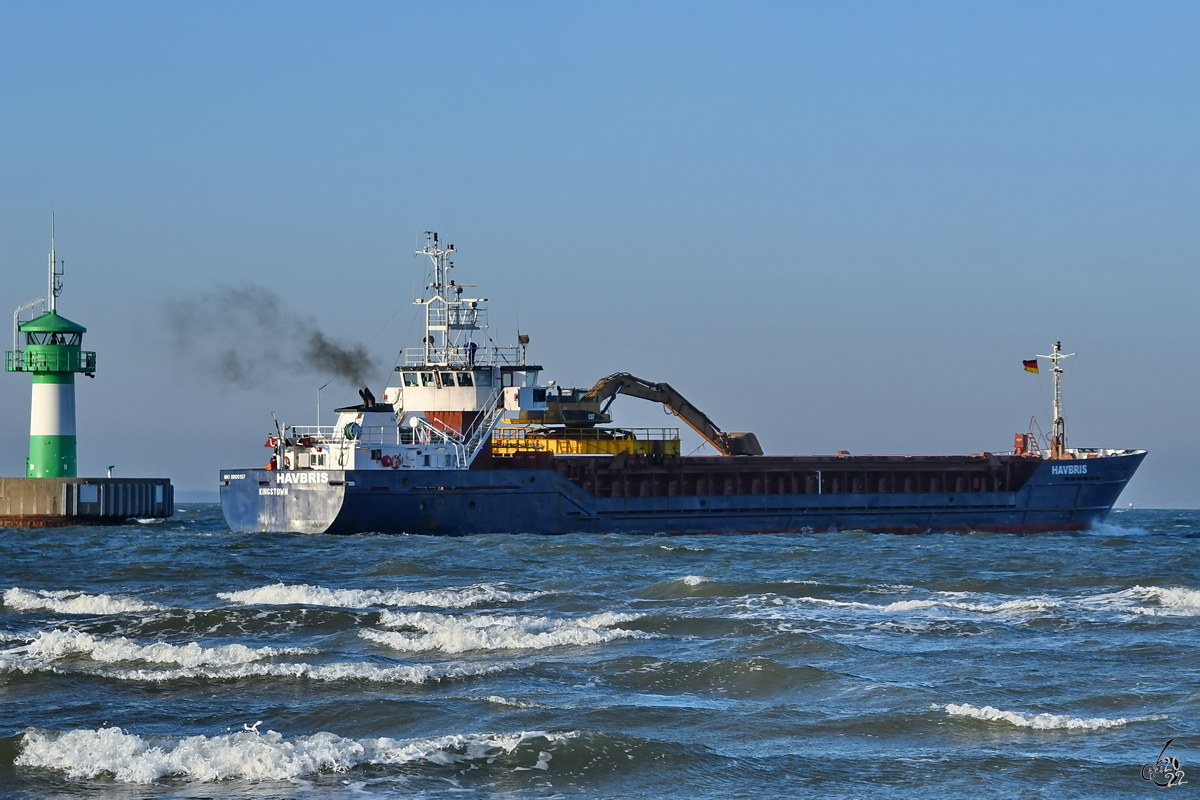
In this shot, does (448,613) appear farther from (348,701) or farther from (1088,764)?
(1088,764)

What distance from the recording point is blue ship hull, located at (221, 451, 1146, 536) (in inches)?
1628

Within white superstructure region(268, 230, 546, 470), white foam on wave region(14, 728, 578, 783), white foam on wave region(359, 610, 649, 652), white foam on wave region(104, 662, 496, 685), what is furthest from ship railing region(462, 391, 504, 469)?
white foam on wave region(14, 728, 578, 783)

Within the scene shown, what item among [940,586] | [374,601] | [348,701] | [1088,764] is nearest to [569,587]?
[374,601]

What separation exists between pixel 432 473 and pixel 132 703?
2683cm

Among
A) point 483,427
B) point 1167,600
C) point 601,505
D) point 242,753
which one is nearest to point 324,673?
point 242,753

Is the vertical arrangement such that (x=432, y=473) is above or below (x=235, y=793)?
above

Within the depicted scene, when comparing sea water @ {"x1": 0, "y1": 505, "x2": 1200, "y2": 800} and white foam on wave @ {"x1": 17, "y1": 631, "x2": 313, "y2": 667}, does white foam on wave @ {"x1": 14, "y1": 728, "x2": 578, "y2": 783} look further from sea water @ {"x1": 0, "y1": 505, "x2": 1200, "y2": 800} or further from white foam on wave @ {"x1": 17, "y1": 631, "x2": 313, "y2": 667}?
white foam on wave @ {"x1": 17, "y1": 631, "x2": 313, "y2": 667}

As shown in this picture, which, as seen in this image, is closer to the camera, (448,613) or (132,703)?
(132,703)

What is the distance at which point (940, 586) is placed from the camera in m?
27.1

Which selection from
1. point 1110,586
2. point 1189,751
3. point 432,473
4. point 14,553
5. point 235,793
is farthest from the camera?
point 432,473

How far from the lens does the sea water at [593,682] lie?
12.1 m

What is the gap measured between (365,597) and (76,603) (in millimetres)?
4808

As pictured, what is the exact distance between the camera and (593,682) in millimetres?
16391

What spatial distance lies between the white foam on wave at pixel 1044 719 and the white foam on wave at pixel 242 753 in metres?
4.18
